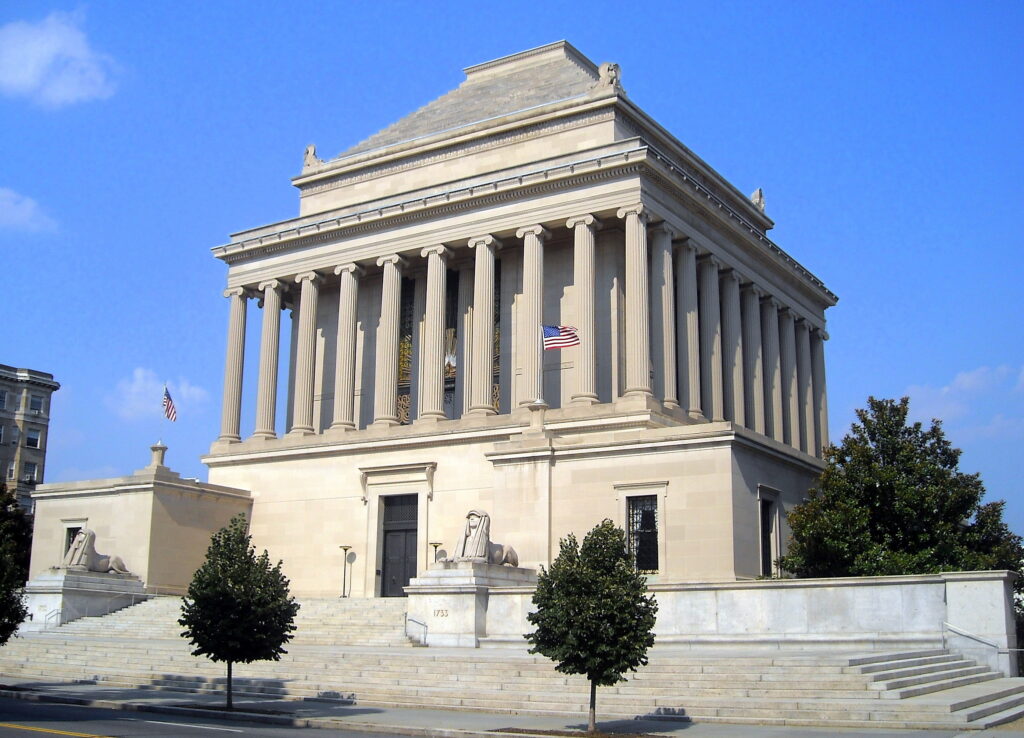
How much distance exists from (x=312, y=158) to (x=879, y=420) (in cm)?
3519

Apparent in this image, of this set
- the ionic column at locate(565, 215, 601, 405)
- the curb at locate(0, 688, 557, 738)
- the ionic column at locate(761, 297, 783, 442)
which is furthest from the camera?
the ionic column at locate(761, 297, 783, 442)

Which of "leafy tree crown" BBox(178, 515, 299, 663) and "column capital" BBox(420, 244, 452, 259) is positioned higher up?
"column capital" BBox(420, 244, 452, 259)

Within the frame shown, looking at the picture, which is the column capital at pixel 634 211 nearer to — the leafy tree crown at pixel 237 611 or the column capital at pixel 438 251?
the column capital at pixel 438 251

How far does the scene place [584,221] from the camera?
158 feet

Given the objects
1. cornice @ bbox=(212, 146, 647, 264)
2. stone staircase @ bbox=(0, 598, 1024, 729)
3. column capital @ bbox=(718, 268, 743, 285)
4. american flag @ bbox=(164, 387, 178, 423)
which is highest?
cornice @ bbox=(212, 146, 647, 264)

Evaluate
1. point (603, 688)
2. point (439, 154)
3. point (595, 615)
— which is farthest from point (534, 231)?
point (595, 615)

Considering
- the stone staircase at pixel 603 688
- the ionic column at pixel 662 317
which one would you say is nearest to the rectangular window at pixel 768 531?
the stone staircase at pixel 603 688

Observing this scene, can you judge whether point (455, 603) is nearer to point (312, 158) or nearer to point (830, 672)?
point (830, 672)

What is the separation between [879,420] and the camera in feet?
124

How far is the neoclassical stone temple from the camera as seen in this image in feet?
144

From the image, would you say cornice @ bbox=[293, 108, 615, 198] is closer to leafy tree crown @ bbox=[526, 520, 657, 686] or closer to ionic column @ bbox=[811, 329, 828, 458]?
ionic column @ bbox=[811, 329, 828, 458]

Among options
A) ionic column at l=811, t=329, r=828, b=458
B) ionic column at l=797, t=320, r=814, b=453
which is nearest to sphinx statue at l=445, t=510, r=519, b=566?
ionic column at l=797, t=320, r=814, b=453

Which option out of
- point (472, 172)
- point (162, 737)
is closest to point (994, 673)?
point (162, 737)

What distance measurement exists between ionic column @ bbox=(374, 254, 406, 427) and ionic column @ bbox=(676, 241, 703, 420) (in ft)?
41.5
